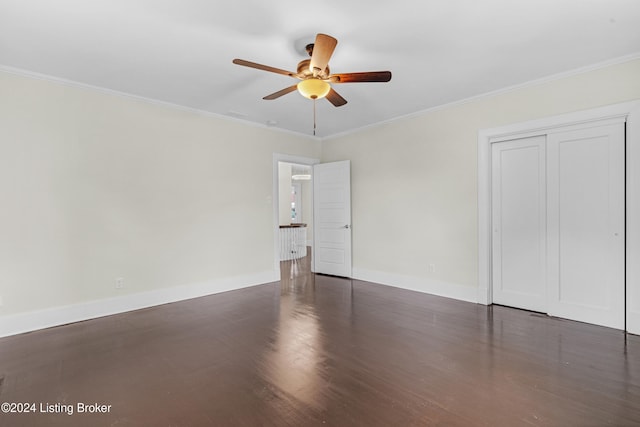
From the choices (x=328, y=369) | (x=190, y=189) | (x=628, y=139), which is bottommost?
(x=328, y=369)

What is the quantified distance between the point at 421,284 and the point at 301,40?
3.72 metres

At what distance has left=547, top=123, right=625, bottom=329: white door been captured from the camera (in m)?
3.27

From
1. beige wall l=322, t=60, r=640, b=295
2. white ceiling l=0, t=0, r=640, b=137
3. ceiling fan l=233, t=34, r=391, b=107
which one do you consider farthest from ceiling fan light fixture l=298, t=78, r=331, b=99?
beige wall l=322, t=60, r=640, b=295

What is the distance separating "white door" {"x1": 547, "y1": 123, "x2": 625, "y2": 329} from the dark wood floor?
0.29 metres

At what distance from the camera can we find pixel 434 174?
15.4ft

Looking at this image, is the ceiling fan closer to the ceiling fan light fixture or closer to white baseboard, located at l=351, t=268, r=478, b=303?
the ceiling fan light fixture

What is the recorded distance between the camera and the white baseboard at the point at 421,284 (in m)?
4.34

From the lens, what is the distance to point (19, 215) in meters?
3.31

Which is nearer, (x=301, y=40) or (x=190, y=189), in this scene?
(x=301, y=40)

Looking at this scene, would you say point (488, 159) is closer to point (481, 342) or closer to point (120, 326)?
point (481, 342)

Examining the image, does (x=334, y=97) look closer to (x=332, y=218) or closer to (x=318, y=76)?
(x=318, y=76)

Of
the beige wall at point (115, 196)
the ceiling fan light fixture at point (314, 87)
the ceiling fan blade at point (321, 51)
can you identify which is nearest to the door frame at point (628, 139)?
the ceiling fan light fixture at point (314, 87)

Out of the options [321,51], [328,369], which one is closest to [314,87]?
[321,51]

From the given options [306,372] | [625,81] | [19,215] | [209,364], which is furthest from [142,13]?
[625,81]
